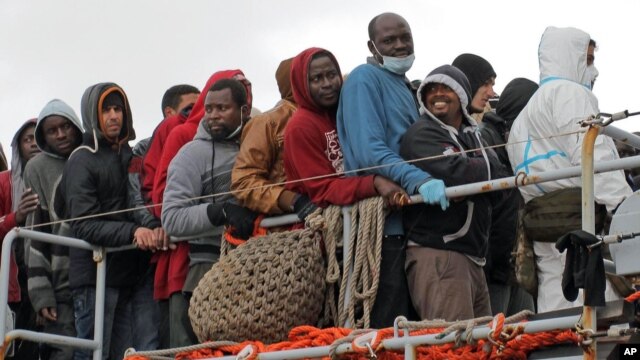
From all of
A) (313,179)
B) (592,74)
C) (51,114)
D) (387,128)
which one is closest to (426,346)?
(313,179)

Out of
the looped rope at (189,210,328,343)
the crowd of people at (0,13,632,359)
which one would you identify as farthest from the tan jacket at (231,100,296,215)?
the looped rope at (189,210,328,343)

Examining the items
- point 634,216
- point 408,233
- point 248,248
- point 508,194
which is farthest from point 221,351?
point 634,216

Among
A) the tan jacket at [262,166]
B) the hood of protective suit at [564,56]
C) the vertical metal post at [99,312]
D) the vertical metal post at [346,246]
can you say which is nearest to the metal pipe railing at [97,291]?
the vertical metal post at [99,312]

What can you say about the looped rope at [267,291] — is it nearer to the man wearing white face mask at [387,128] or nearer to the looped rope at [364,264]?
the looped rope at [364,264]

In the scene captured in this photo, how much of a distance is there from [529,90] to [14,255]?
4.06m

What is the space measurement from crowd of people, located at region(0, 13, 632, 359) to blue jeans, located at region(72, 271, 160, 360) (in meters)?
0.01

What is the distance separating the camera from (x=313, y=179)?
8.81m

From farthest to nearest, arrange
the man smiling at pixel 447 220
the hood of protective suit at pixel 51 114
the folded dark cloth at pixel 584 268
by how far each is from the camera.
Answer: the hood of protective suit at pixel 51 114, the man smiling at pixel 447 220, the folded dark cloth at pixel 584 268

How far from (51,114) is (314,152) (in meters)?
2.88

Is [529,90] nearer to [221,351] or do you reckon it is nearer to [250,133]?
[250,133]

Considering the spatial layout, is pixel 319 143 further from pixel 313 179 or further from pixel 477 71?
pixel 477 71

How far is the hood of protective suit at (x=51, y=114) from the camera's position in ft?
36.1

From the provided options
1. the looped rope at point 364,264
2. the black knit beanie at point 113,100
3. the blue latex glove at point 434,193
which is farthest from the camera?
the black knit beanie at point 113,100

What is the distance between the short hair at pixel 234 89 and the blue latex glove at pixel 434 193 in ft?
6.75
